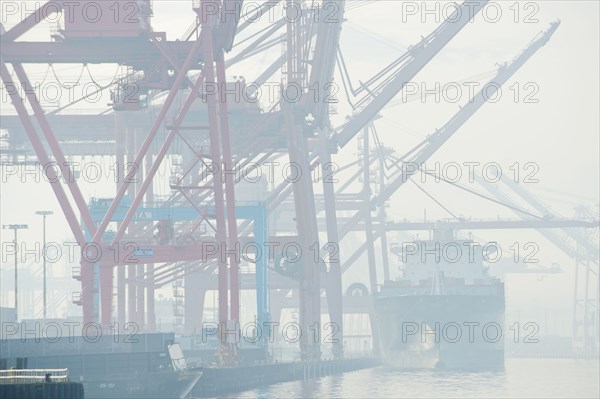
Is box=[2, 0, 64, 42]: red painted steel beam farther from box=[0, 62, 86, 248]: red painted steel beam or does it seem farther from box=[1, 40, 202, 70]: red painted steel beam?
box=[0, 62, 86, 248]: red painted steel beam

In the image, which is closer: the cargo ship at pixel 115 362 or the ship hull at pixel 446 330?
the cargo ship at pixel 115 362

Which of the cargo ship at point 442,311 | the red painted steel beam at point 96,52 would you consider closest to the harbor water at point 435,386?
the cargo ship at point 442,311

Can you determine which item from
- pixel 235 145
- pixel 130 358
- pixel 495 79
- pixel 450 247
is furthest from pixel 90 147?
pixel 130 358

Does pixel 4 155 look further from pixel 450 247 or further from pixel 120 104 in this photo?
pixel 450 247

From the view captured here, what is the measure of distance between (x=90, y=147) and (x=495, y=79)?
29.0m

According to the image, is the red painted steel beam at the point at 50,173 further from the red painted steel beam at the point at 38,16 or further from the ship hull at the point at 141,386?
the ship hull at the point at 141,386

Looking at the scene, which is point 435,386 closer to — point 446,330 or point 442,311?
point 446,330

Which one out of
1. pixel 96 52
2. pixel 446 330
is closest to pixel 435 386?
pixel 96 52

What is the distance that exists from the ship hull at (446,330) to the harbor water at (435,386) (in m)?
12.3

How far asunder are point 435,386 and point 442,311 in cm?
3766

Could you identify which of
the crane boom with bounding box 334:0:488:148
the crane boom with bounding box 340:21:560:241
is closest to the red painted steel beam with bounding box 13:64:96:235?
the crane boom with bounding box 334:0:488:148

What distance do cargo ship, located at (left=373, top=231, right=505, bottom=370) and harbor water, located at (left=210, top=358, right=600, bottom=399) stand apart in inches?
511

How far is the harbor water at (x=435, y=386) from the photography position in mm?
66625

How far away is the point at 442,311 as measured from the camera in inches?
4456
